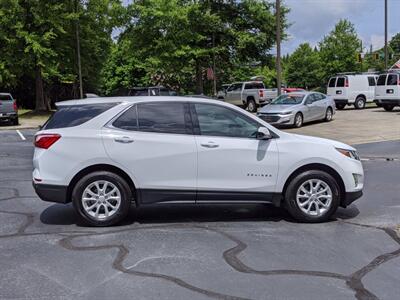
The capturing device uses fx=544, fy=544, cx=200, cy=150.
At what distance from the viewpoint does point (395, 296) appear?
4484 millimetres

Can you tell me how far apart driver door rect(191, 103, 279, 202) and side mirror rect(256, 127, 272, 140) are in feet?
0.18

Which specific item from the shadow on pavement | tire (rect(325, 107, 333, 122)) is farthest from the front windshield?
the shadow on pavement

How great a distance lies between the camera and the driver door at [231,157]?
269 inches

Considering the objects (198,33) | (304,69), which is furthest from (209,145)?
(304,69)

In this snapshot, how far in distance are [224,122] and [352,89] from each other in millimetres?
26083

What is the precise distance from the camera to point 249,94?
33250 millimetres

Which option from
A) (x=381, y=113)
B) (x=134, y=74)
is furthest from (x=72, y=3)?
(x=134, y=74)

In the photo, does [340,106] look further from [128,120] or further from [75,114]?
[75,114]

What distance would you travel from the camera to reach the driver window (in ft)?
22.8

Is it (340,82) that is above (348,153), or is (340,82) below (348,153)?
above

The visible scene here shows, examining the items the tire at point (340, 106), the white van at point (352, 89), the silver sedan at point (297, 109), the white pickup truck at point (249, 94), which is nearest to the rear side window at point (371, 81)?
the white van at point (352, 89)

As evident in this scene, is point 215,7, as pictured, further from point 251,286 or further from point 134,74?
point 251,286

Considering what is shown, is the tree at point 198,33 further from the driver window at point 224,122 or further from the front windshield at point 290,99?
the driver window at point 224,122

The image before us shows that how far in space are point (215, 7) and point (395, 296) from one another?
33393mm
